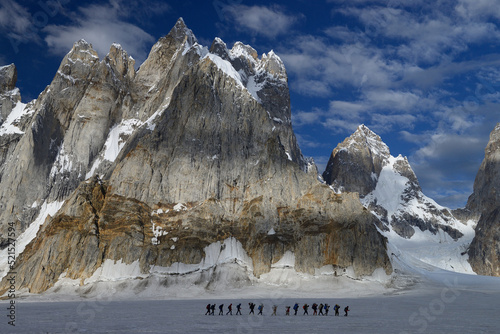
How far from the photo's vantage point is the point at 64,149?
18788 cm

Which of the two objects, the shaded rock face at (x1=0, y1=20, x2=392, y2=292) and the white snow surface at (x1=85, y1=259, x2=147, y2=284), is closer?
the white snow surface at (x1=85, y1=259, x2=147, y2=284)

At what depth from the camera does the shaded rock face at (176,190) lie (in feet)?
427

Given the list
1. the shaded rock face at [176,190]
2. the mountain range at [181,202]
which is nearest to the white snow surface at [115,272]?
the mountain range at [181,202]

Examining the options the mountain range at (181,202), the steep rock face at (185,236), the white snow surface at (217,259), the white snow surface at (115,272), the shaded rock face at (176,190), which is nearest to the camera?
the white snow surface at (115,272)

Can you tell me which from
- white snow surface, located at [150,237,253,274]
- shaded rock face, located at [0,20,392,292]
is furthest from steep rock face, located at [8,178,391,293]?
white snow surface, located at [150,237,253,274]

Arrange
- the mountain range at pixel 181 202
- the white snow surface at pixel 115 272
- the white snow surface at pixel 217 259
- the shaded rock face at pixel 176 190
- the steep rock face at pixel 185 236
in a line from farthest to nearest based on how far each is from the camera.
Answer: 1. the shaded rock face at pixel 176 190
2. the mountain range at pixel 181 202
3. the steep rock face at pixel 185 236
4. the white snow surface at pixel 217 259
5. the white snow surface at pixel 115 272

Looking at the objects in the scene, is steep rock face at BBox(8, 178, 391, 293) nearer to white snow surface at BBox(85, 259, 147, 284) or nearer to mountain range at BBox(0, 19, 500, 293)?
mountain range at BBox(0, 19, 500, 293)

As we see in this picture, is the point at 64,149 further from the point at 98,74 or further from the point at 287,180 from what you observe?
the point at 287,180

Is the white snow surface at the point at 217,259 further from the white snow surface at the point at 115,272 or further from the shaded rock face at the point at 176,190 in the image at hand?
the white snow surface at the point at 115,272

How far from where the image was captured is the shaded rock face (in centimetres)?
13025

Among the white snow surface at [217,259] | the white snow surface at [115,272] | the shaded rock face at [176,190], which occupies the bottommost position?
the white snow surface at [115,272]

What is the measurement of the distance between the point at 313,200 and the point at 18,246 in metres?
105

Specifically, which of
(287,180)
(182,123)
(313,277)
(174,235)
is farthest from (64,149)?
(313,277)

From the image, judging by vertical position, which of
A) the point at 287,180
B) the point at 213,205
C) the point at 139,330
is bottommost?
the point at 139,330
